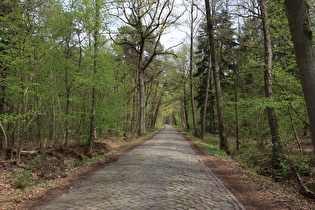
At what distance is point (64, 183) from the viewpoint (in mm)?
6414

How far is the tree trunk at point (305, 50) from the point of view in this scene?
3.63 m

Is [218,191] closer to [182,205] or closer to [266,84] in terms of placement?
[182,205]

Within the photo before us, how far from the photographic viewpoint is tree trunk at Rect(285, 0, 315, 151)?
363 cm

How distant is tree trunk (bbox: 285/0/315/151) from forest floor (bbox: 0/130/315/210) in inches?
88.3

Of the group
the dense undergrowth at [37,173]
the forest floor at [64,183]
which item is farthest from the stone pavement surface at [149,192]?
the dense undergrowth at [37,173]

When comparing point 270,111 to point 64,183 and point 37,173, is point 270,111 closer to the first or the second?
point 64,183

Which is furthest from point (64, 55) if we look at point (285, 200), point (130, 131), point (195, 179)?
point (130, 131)


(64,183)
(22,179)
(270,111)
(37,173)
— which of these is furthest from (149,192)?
(270,111)

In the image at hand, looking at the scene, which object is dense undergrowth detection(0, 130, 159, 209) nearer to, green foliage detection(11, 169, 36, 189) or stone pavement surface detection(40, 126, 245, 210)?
green foliage detection(11, 169, 36, 189)

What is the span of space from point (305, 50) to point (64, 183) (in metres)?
7.29

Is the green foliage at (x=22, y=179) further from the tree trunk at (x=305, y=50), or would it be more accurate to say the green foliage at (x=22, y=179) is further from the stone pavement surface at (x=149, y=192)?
the tree trunk at (x=305, y=50)

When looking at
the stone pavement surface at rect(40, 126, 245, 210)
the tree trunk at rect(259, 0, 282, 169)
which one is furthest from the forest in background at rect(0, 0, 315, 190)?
the stone pavement surface at rect(40, 126, 245, 210)

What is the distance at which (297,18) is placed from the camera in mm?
3777

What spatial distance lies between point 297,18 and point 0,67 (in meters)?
9.57
